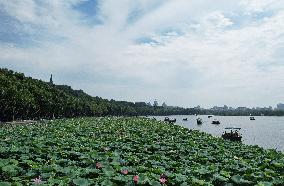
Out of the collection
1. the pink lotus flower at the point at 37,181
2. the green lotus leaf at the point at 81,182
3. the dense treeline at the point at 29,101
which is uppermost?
the dense treeline at the point at 29,101

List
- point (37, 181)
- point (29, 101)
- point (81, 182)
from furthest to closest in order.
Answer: point (29, 101) < point (37, 181) < point (81, 182)

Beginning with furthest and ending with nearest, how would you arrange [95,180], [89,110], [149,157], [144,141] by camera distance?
[89,110], [144,141], [149,157], [95,180]

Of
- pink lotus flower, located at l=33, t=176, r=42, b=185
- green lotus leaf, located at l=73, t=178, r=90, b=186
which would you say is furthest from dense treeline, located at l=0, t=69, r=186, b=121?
green lotus leaf, located at l=73, t=178, r=90, b=186

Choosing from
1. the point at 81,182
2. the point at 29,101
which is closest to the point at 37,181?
the point at 81,182

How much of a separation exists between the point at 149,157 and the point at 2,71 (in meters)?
59.8

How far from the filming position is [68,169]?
984 cm

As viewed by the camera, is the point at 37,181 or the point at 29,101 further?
the point at 29,101

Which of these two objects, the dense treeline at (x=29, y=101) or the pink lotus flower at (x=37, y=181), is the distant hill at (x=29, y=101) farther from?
the pink lotus flower at (x=37, y=181)

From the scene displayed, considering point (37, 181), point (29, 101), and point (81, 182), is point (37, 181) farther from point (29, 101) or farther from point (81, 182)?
point (29, 101)

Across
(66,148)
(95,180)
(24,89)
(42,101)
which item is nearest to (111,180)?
(95,180)

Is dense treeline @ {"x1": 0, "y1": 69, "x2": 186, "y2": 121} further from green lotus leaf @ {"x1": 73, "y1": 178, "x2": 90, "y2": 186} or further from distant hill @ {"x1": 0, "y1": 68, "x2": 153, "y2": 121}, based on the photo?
green lotus leaf @ {"x1": 73, "y1": 178, "x2": 90, "y2": 186}

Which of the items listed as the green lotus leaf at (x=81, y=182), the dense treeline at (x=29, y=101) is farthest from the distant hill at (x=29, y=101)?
the green lotus leaf at (x=81, y=182)

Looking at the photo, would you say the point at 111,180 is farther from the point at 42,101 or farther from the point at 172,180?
the point at 42,101

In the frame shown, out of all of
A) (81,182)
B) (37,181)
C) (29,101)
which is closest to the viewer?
(81,182)
